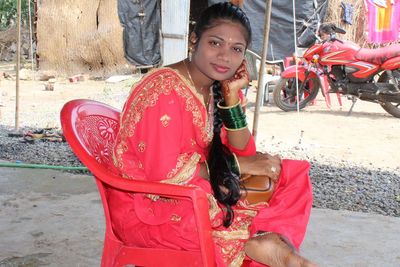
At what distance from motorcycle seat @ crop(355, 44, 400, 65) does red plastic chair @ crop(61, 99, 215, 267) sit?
20.1 ft

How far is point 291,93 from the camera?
799 cm

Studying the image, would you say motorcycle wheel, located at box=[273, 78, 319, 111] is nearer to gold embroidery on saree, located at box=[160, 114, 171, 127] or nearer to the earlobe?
the earlobe

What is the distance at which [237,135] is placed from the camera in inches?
75.8

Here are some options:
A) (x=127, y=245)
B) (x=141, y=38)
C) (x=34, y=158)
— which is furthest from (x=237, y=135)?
(x=141, y=38)

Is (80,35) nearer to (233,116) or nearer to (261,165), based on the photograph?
(233,116)

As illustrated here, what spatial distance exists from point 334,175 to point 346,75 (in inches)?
134

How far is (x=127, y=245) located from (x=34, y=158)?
323 cm

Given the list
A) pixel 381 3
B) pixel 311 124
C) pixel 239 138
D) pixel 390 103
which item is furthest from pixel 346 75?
pixel 239 138

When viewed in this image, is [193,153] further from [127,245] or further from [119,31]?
[119,31]

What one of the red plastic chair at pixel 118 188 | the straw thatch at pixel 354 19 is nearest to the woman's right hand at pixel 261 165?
the red plastic chair at pixel 118 188

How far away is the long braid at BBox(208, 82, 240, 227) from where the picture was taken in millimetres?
1749

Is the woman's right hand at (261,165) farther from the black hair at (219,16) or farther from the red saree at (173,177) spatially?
the black hair at (219,16)

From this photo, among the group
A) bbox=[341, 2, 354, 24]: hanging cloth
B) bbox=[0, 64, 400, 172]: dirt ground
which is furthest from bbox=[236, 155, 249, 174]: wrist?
bbox=[341, 2, 354, 24]: hanging cloth

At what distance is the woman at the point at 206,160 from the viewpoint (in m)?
1.65
